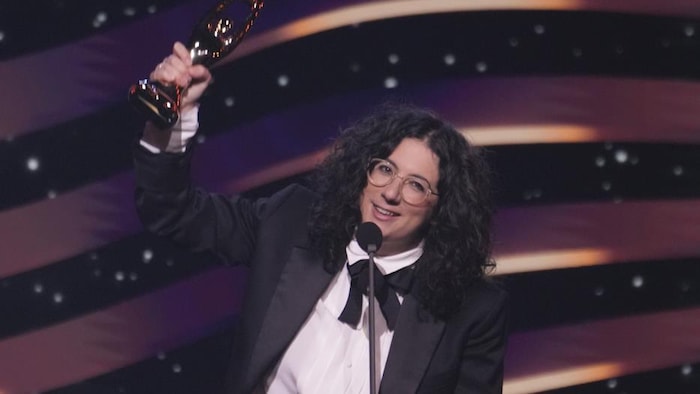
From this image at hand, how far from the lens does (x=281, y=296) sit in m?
2.00

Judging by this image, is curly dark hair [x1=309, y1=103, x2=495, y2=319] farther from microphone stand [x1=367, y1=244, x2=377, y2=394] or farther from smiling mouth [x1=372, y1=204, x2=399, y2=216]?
microphone stand [x1=367, y1=244, x2=377, y2=394]

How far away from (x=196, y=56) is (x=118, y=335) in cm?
117

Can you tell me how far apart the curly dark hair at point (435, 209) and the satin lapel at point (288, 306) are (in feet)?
0.12

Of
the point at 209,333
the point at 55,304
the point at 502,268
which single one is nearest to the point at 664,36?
the point at 502,268

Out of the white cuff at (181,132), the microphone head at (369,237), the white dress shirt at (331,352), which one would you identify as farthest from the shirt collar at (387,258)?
the white cuff at (181,132)

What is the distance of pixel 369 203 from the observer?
2.07 m

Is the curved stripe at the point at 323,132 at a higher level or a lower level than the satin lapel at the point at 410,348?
higher

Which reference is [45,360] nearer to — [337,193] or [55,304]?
[55,304]

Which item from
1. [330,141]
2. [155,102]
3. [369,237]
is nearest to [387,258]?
[369,237]

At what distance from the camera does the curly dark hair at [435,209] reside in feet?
6.86

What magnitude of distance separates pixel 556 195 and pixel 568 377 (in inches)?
21.5

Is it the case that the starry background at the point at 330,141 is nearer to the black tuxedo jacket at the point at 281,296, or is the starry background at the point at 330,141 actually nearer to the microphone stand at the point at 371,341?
the black tuxedo jacket at the point at 281,296

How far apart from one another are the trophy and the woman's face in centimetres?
41

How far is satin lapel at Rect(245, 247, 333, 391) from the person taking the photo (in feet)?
6.40
